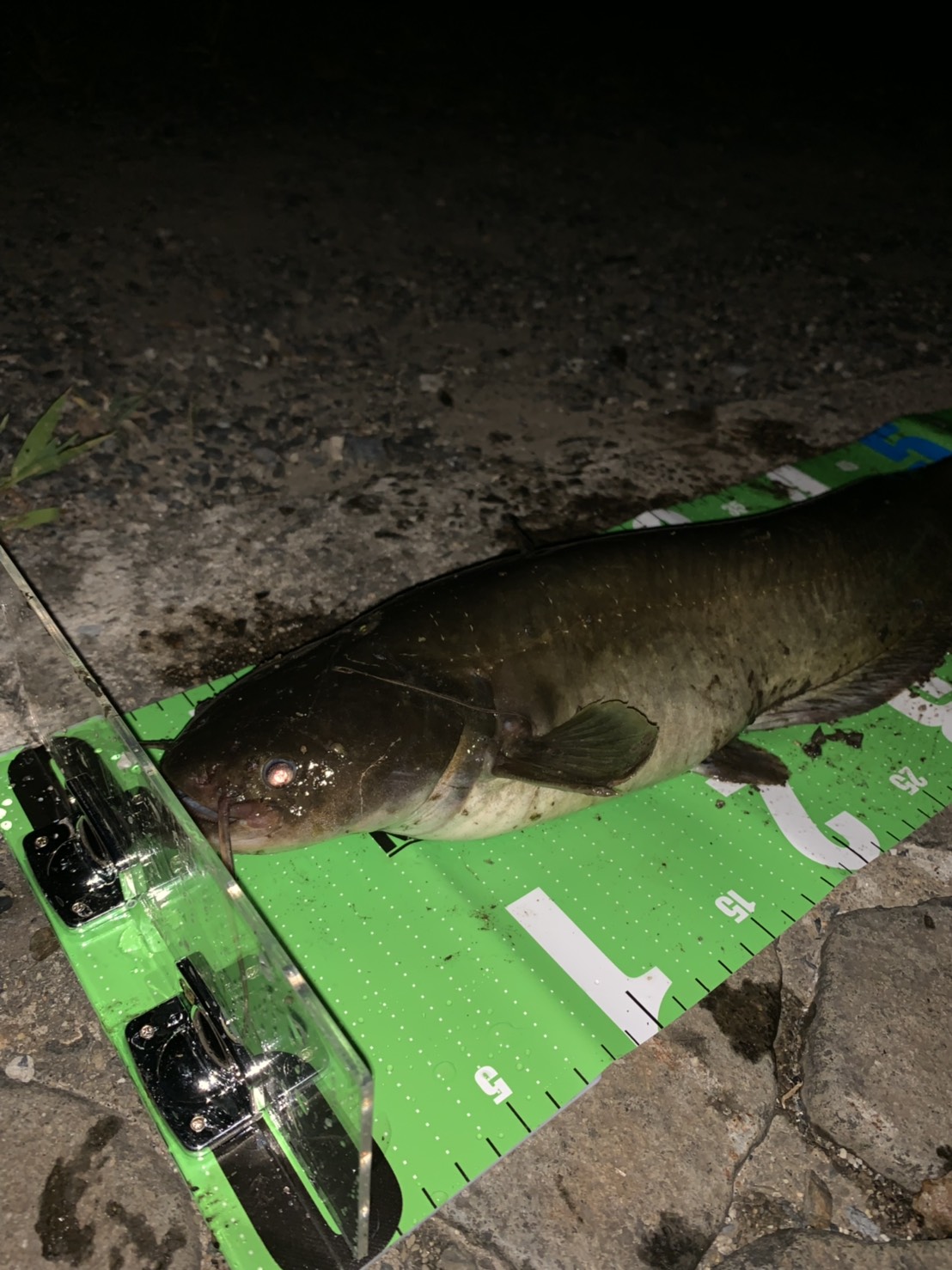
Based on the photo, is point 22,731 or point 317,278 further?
point 317,278

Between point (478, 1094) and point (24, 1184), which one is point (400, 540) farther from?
point (24, 1184)

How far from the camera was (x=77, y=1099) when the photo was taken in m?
Answer: 1.96

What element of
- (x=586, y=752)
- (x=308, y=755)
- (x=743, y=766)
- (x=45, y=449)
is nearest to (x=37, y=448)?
(x=45, y=449)

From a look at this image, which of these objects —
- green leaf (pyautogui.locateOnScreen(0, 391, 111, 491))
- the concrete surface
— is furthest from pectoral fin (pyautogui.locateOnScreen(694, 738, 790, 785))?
green leaf (pyautogui.locateOnScreen(0, 391, 111, 491))

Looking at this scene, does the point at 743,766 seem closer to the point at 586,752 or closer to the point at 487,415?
the point at 586,752

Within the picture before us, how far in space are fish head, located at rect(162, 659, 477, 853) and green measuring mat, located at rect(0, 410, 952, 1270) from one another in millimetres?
277

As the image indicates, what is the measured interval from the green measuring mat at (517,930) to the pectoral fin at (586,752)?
14.0 inches

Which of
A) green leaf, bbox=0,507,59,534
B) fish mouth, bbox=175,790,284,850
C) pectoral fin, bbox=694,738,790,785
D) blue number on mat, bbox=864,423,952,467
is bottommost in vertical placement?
pectoral fin, bbox=694,738,790,785

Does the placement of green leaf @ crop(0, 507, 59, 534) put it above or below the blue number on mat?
below

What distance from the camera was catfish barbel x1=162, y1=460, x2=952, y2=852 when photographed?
6.92ft

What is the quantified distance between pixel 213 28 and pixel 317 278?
3.96m

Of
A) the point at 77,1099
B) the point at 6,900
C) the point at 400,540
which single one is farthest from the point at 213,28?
the point at 77,1099

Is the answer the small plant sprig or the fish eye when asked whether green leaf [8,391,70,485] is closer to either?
the small plant sprig

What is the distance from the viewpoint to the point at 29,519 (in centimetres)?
328
